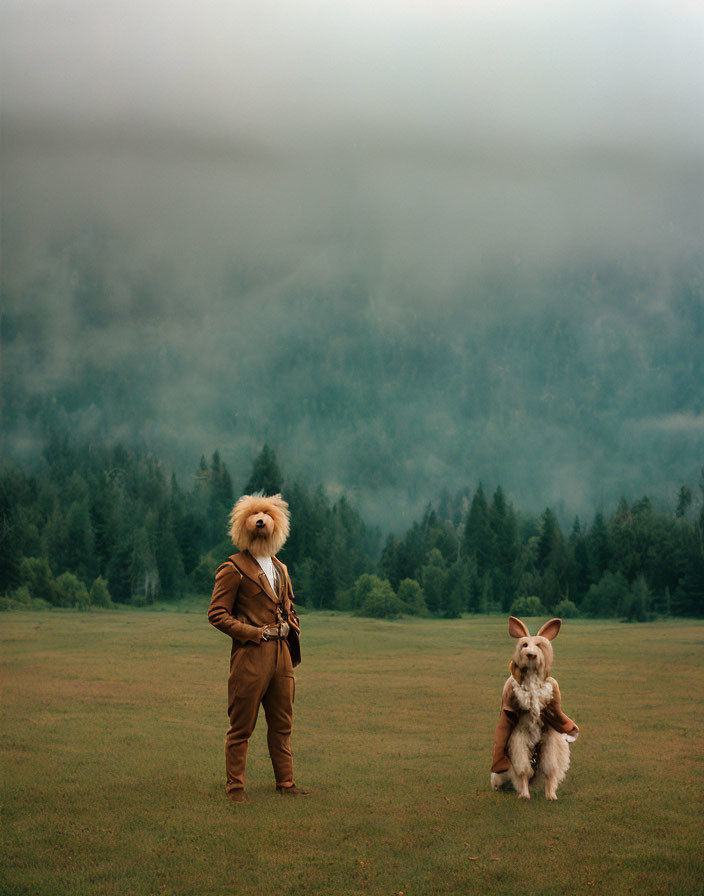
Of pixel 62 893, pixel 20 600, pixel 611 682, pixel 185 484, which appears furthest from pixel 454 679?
pixel 185 484

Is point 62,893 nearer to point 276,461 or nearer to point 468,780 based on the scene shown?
point 468,780

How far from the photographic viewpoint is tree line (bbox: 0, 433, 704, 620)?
30578mm

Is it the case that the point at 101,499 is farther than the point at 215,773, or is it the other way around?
the point at 101,499

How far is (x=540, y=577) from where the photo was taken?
32.4 meters

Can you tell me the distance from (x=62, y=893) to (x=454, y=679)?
994 cm

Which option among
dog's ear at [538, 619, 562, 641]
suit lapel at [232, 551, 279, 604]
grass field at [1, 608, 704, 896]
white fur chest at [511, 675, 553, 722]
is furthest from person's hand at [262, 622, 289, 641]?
dog's ear at [538, 619, 562, 641]

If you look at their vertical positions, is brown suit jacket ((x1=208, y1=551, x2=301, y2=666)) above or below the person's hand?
above

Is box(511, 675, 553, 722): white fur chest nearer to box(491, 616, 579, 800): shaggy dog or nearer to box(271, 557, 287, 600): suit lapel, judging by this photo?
box(491, 616, 579, 800): shaggy dog

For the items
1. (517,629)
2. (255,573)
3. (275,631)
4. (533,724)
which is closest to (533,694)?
(533,724)

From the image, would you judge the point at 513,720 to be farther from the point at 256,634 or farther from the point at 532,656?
Answer: the point at 256,634

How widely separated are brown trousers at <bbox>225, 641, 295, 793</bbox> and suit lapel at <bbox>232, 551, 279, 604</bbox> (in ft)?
1.24

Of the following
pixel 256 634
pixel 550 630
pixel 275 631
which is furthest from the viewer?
pixel 550 630

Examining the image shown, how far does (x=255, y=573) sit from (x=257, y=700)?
3.11 ft

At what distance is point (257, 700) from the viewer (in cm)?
618
